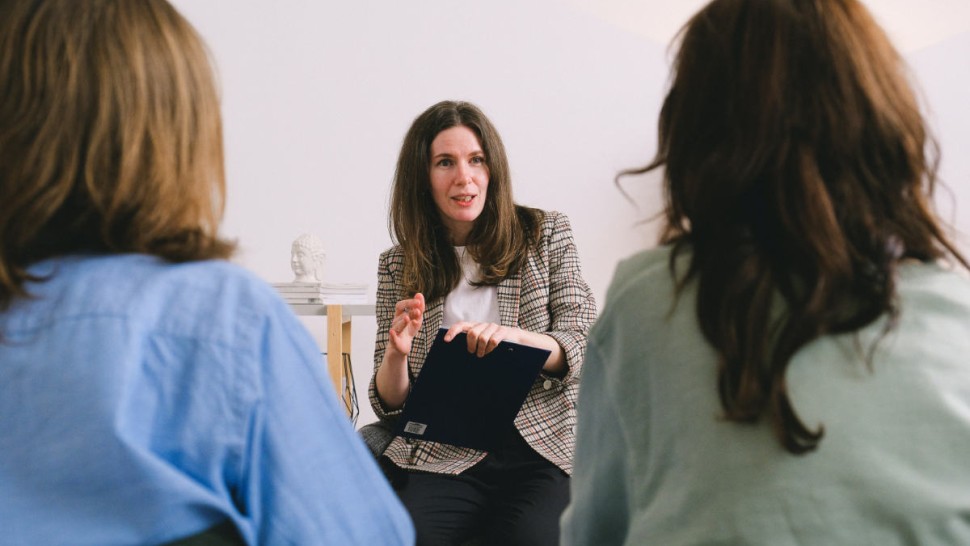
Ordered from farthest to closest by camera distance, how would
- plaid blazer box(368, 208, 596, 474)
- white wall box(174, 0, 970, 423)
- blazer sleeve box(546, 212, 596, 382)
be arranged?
white wall box(174, 0, 970, 423), blazer sleeve box(546, 212, 596, 382), plaid blazer box(368, 208, 596, 474)

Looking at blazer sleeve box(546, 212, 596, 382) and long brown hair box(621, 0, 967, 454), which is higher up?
long brown hair box(621, 0, 967, 454)

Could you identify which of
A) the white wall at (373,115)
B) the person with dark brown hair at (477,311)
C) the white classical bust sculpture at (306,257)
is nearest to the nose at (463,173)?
the person with dark brown hair at (477,311)

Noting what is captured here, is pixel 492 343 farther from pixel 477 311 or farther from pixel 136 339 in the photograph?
pixel 136 339

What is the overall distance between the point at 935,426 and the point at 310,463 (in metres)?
0.50

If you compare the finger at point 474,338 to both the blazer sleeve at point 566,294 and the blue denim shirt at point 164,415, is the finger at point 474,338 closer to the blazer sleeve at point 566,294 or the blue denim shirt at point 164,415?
the blazer sleeve at point 566,294

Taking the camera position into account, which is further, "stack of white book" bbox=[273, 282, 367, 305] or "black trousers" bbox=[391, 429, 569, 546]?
"stack of white book" bbox=[273, 282, 367, 305]

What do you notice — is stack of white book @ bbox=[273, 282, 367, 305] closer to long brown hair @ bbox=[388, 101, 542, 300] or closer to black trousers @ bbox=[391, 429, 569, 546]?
long brown hair @ bbox=[388, 101, 542, 300]

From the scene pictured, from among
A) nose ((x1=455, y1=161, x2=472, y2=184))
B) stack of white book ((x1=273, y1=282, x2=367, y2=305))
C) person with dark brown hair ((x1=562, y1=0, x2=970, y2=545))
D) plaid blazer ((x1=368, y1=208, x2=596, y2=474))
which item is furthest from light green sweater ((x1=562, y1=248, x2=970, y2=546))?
stack of white book ((x1=273, y1=282, x2=367, y2=305))

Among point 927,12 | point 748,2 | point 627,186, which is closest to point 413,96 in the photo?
point 627,186

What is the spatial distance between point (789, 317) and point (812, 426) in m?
0.09

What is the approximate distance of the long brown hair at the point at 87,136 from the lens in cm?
74

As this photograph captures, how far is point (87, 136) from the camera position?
→ 75cm

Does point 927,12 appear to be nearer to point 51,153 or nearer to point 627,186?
point 627,186

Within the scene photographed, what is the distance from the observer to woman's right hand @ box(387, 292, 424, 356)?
5.41ft
